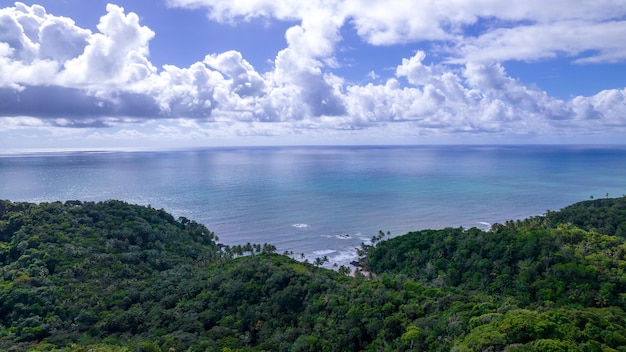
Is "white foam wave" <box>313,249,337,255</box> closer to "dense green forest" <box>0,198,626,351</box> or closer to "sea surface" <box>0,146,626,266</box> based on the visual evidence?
"sea surface" <box>0,146,626,266</box>

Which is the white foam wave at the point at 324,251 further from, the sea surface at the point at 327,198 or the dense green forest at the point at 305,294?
the dense green forest at the point at 305,294

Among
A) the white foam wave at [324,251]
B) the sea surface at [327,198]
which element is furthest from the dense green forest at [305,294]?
the sea surface at [327,198]

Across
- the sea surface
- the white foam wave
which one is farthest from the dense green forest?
the sea surface

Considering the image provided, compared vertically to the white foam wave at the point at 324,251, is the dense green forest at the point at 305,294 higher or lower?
higher

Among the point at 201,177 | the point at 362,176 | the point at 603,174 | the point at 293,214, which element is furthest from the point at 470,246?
the point at 603,174

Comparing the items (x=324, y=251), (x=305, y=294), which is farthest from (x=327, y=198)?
(x=305, y=294)

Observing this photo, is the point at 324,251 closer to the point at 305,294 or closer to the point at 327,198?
the point at 305,294

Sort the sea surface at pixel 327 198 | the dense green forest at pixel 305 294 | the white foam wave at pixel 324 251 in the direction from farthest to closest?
the sea surface at pixel 327 198 → the white foam wave at pixel 324 251 → the dense green forest at pixel 305 294

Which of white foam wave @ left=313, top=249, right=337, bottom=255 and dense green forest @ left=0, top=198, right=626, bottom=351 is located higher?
dense green forest @ left=0, top=198, right=626, bottom=351

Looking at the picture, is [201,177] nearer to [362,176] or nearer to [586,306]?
[362,176]
